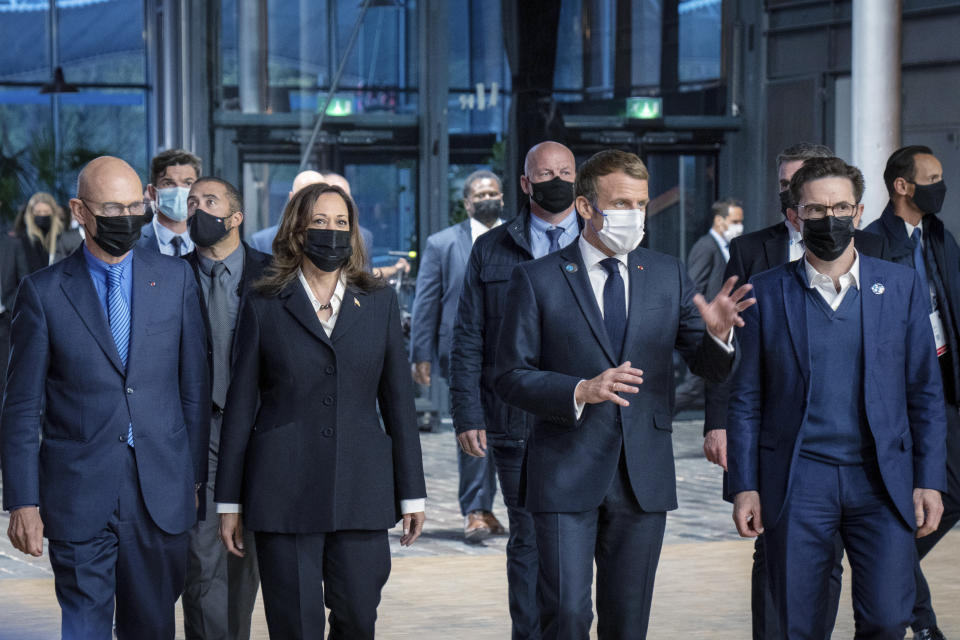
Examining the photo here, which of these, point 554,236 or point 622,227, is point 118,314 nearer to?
point 622,227

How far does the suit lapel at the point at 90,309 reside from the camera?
515 centimetres

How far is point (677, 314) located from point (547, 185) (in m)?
1.94

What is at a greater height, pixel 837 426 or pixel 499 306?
pixel 499 306

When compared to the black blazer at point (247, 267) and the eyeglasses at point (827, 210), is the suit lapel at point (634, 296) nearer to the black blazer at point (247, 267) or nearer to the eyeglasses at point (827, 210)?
the eyeglasses at point (827, 210)

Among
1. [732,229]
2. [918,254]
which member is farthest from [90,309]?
[732,229]

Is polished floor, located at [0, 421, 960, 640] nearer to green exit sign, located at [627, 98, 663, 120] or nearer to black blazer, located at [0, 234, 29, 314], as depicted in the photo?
black blazer, located at [0, 234, 29, 314]

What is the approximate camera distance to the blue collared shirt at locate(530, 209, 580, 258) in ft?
23.1

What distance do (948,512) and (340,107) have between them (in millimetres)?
9828

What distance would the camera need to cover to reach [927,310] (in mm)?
5293

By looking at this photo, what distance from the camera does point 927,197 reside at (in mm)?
6816

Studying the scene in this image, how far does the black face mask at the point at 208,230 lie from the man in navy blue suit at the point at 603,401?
1599mm

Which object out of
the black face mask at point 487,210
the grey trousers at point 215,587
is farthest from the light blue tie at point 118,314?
the black face mask at point 487,210

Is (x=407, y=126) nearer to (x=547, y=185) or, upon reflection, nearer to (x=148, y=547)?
(x=547, y=185)

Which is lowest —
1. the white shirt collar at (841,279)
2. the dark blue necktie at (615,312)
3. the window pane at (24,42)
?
the dark blue necktie at (615,312)
